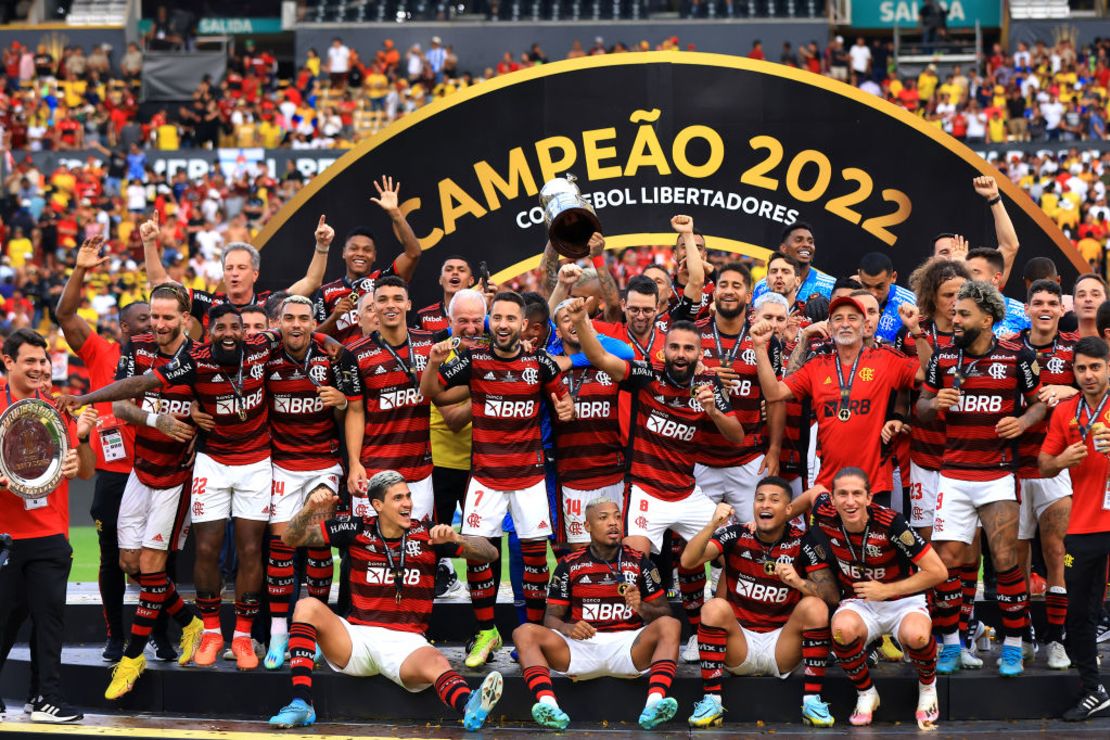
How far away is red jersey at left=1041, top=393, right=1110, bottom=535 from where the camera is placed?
744 cm

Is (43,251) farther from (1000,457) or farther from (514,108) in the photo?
(1000,457)

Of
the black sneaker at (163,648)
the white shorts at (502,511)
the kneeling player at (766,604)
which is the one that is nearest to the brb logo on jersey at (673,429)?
the kneeling player at (766,604)

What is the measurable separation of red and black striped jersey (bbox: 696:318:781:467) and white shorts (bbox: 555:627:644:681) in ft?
3.94

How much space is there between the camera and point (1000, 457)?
766 cm

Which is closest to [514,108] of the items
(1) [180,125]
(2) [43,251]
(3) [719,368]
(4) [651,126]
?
(4) [651,126]

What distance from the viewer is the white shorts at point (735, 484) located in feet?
26.9

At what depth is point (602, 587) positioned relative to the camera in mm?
7570

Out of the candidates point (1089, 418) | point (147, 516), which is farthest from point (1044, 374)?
point (147, 516)

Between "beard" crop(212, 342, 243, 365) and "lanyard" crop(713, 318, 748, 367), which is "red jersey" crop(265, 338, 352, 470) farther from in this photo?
"lanyard" crop(713, 318, 748, 367)

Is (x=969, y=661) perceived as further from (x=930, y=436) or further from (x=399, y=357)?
(x=399, y=357)

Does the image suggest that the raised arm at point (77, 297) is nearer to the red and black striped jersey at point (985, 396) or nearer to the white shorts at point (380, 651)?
the white shorts at point (380, 651)

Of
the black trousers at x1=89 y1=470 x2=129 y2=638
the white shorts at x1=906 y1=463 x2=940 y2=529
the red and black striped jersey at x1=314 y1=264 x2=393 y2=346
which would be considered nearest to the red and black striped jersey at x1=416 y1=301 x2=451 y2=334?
the red and black striped jersey at x1=314 y1=264 x2=393 y2=346

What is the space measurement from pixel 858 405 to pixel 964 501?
0.73 metres

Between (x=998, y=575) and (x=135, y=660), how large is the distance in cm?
449
